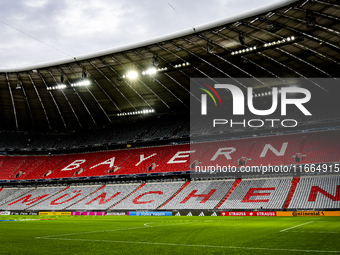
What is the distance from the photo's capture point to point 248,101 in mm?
40906

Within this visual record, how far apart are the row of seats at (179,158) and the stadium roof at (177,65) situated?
688cm

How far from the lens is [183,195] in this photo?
34062mm

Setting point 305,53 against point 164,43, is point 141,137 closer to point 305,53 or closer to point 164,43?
point 164,43

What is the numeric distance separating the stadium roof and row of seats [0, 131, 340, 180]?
22.6 feet

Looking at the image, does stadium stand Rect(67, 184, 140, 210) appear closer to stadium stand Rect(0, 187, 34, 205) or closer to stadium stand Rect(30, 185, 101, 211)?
stadium stand Rect(30, 185, 101, 211)

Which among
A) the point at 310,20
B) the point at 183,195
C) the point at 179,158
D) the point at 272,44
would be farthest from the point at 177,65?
the point at 183,195

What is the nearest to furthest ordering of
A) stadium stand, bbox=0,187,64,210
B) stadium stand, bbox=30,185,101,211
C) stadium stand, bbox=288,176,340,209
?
stadium stand, bbox=288,176,340,209
stadium stand, bbox=30,185,101,211
stadium stand, bbox=0,187,64,210

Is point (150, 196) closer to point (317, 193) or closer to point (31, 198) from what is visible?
point (317, 193)

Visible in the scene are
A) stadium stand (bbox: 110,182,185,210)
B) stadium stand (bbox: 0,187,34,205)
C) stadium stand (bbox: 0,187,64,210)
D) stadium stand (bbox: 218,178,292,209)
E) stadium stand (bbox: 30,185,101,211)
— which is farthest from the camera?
stadium stand (bbox: 0,187,34,205)

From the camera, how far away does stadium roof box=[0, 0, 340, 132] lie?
23.5m

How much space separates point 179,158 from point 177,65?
46.6 feet

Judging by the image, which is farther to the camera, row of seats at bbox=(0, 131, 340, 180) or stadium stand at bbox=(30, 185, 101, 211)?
stadium stand at bbox=(30, 185, 101, 211)

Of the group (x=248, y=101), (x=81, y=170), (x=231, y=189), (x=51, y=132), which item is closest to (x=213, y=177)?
(x=231, y=189)

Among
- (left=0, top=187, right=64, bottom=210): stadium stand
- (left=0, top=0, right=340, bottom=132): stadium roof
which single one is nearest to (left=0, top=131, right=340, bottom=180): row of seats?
(left=0, top=187, right=64, bottom=210): stadium stand
